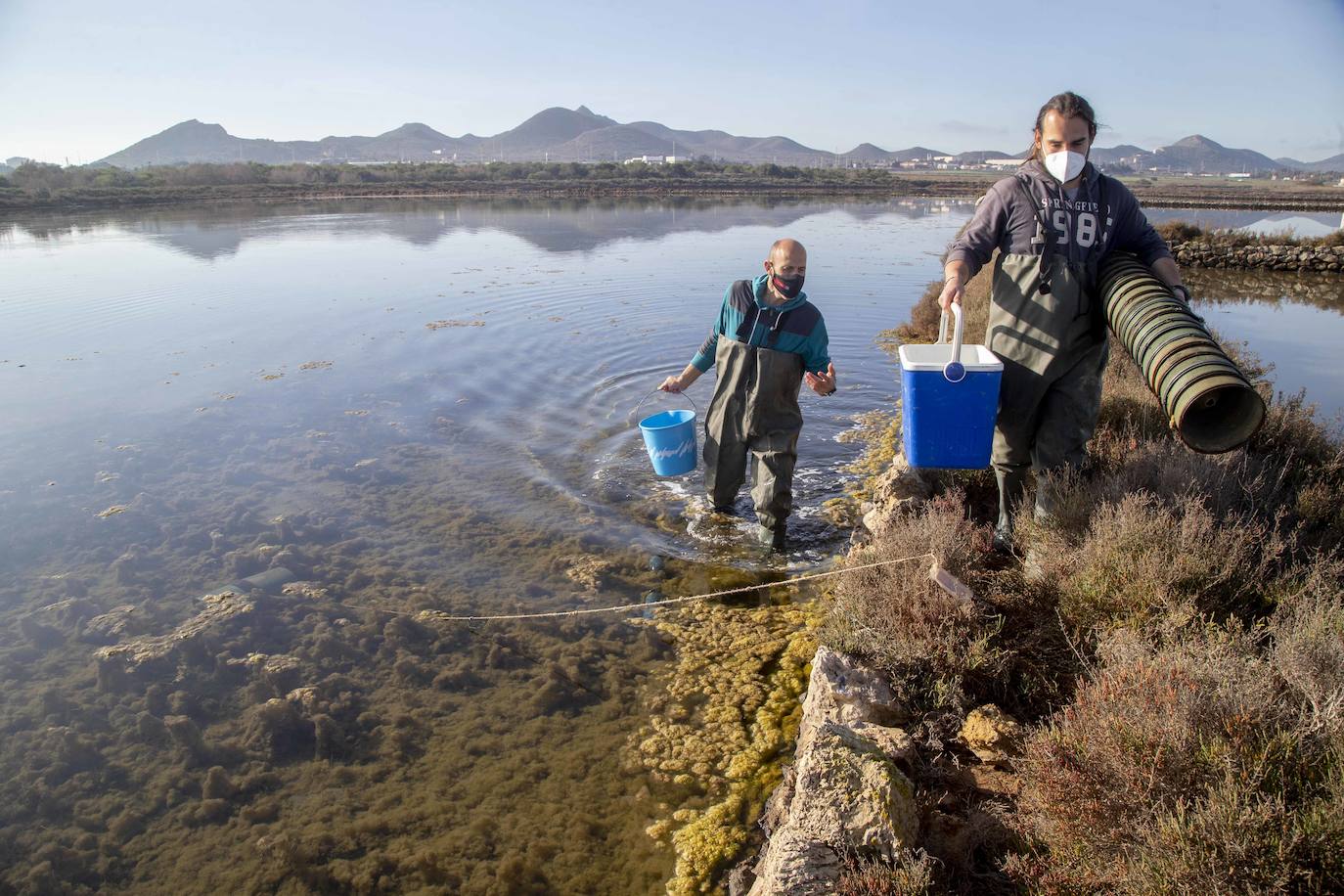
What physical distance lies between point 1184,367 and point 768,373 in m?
2.30

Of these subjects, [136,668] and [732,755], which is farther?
[136,668]

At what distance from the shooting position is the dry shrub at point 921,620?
351 cm

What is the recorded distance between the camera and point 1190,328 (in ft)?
10.9

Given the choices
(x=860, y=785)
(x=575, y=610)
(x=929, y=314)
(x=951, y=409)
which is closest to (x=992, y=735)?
(x=860, y=785)

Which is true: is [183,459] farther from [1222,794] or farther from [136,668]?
[1222,794]

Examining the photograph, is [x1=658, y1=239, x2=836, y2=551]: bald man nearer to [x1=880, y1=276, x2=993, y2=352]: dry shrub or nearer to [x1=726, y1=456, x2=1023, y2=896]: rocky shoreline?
[x1=726, y1=456, x2=1023, y2=896]: rocky shoreline

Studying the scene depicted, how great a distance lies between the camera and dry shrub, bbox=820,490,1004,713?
3510 millimetres

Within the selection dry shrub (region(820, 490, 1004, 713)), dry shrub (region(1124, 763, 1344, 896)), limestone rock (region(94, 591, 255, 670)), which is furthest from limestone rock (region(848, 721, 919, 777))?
limestone rock (region(94, 591, 255, 670))

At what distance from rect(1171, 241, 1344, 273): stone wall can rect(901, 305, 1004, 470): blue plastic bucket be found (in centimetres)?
1997

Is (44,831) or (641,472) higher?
(641,472)

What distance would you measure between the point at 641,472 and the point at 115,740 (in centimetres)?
421

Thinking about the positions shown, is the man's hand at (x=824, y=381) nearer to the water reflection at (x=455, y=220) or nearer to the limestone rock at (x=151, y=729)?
the limestone rock at (x=151, y=729)

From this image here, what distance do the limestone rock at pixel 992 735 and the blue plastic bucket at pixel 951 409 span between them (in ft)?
4.30

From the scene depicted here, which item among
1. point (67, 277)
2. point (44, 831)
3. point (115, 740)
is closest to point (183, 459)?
point (115, 740)
